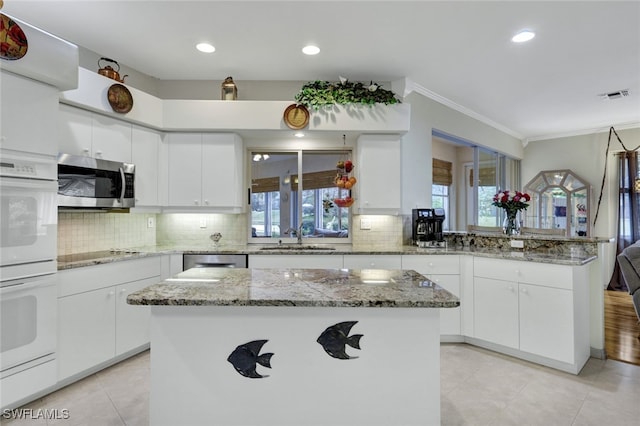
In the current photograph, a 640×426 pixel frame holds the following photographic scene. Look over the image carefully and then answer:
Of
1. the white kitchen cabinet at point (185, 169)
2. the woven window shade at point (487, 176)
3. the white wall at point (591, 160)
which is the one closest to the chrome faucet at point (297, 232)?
the white kitchen cabinet at point (185, 169)

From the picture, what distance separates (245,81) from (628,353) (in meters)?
4.55

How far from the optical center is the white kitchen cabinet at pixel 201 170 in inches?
133

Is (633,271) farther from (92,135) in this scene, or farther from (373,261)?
(92,135)

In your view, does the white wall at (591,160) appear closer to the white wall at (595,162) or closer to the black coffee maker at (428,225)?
the white wall at (595,162)

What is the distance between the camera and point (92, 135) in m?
2.74

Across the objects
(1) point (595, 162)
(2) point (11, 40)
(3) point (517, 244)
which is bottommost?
(3) point (517, 244)

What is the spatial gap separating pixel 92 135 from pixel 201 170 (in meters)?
0.96

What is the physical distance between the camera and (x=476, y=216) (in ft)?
17.5

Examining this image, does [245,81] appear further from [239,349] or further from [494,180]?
[494,180]

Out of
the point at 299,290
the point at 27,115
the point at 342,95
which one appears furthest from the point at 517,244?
the point at 27,115

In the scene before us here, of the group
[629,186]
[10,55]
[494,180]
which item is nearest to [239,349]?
[10,55]

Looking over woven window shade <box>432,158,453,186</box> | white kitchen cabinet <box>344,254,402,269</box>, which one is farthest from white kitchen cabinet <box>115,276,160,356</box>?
woven window shade <box>432,158,453,186</box>

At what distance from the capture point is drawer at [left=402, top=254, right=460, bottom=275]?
313 cm

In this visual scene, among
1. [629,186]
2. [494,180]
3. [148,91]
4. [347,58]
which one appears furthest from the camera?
[494,180]
